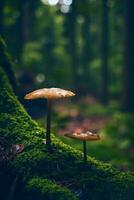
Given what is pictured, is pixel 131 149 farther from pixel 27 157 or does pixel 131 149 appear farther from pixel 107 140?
pixel 27 157

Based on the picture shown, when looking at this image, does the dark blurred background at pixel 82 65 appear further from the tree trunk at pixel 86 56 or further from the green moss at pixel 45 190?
the green moss at pixel 45 190

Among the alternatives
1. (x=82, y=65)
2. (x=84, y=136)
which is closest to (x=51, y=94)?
(x=84, y=136)

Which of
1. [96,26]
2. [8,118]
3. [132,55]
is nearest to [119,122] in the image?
[132,55]

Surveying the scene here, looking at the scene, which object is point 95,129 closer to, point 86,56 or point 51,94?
point 51,94

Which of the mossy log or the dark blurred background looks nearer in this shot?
the mossy log

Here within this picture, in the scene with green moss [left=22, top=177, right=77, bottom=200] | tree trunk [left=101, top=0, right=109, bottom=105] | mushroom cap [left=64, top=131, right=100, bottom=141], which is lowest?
green moss [left=22, top=177, right=77, bottom=200]

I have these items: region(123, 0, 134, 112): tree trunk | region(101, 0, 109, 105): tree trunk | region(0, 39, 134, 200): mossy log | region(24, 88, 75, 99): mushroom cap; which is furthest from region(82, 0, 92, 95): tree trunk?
region(24, 88, 75, 99): mushroom cap

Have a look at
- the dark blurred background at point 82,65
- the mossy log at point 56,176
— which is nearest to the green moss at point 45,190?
the mossy log at point 56,176

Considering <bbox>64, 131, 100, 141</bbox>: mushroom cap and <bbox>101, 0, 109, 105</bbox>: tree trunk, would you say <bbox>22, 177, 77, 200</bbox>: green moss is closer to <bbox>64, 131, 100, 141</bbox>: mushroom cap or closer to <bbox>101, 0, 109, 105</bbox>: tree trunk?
<bbox>64, 131, 100, 141</bbox>: mushroom cap
